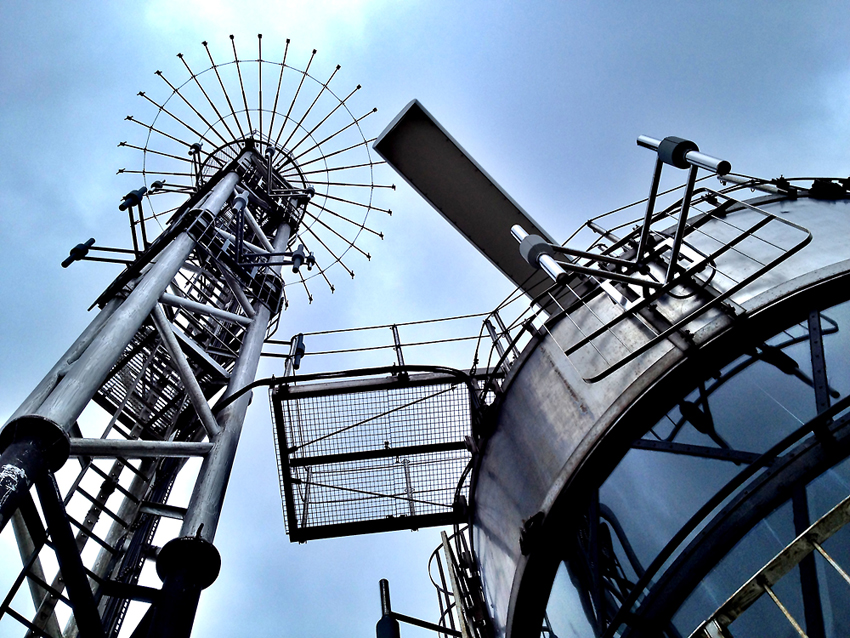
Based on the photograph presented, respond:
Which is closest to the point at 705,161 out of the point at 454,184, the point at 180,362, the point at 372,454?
the point at 454,184

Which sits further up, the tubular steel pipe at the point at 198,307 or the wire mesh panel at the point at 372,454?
the tubular steel pipe at the point at 198,307

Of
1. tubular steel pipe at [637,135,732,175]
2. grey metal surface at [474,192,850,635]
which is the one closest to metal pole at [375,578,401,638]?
grey metal surface at [474,192,850,635]

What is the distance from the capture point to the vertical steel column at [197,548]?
5.89 m

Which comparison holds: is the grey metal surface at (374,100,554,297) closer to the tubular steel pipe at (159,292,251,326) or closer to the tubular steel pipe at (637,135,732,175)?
the tubular steel pipe at (159,292,251,326)

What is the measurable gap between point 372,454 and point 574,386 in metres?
4.63

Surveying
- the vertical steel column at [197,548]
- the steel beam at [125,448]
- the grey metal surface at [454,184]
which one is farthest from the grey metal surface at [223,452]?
the grey metal surface at [454,184]

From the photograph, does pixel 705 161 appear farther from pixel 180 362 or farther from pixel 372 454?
pixel 372 454

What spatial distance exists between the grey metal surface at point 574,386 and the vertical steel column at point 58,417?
5050 mm

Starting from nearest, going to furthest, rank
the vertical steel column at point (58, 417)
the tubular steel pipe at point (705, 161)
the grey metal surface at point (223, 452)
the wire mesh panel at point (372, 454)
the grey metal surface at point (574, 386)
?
the tubular steel pipe at point (705, 161) < the vertical steel column at point (58, 417) < the grey metal surface at point (574, 386) < the grey metal surface at point (223, 452) < the wire mesh panel at point (372, 454)

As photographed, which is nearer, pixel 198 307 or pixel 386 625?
pixel 386 625

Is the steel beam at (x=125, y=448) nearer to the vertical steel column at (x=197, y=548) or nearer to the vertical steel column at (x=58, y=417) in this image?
the vertical steel column at (x=58, y=417)

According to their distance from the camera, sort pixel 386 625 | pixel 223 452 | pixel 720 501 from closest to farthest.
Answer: pixel 720 501
pixel 386 625
pixel 223 452

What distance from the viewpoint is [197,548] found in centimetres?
652

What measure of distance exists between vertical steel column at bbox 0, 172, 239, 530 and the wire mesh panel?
325 centimetres
